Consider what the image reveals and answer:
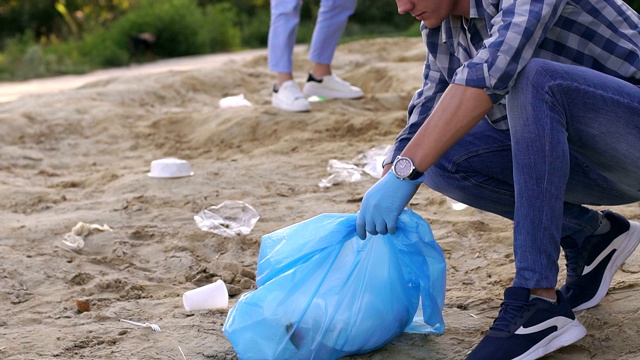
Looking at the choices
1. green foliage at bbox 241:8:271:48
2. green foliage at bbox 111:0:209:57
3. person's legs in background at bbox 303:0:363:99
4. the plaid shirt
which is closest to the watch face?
the plaid shirt

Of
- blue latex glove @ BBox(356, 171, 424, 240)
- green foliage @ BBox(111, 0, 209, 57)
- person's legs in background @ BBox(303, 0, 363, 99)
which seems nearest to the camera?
blue latex glove @ BBox(356, 171, 424, 240)

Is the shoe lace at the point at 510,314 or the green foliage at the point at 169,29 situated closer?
the shoe lace at the point at 510,314

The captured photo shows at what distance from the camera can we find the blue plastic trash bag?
1902mm

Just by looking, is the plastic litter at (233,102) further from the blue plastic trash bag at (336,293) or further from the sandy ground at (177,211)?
the blue plastic trash bag at (336,293)

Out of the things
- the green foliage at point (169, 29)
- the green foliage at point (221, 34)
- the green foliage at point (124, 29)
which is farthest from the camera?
the green foliage at point (221, 34)

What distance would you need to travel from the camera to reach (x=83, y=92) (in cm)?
594

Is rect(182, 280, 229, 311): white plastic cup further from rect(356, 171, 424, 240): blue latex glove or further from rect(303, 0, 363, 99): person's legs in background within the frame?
rect(303, 0, 363, 99): person's legs in background

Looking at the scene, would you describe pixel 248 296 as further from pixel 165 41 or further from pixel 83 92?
pixel 165 41

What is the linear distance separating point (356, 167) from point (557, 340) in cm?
192

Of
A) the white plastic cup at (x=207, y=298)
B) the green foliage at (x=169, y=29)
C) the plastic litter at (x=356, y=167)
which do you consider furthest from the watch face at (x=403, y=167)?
the green foliage at (x=169, y=29)

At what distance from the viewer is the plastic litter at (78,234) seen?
2973 millimetres

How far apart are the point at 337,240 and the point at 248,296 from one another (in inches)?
8.8

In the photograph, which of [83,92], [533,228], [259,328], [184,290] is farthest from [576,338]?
[83,92]

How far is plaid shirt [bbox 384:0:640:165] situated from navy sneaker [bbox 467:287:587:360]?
1.36 feet
